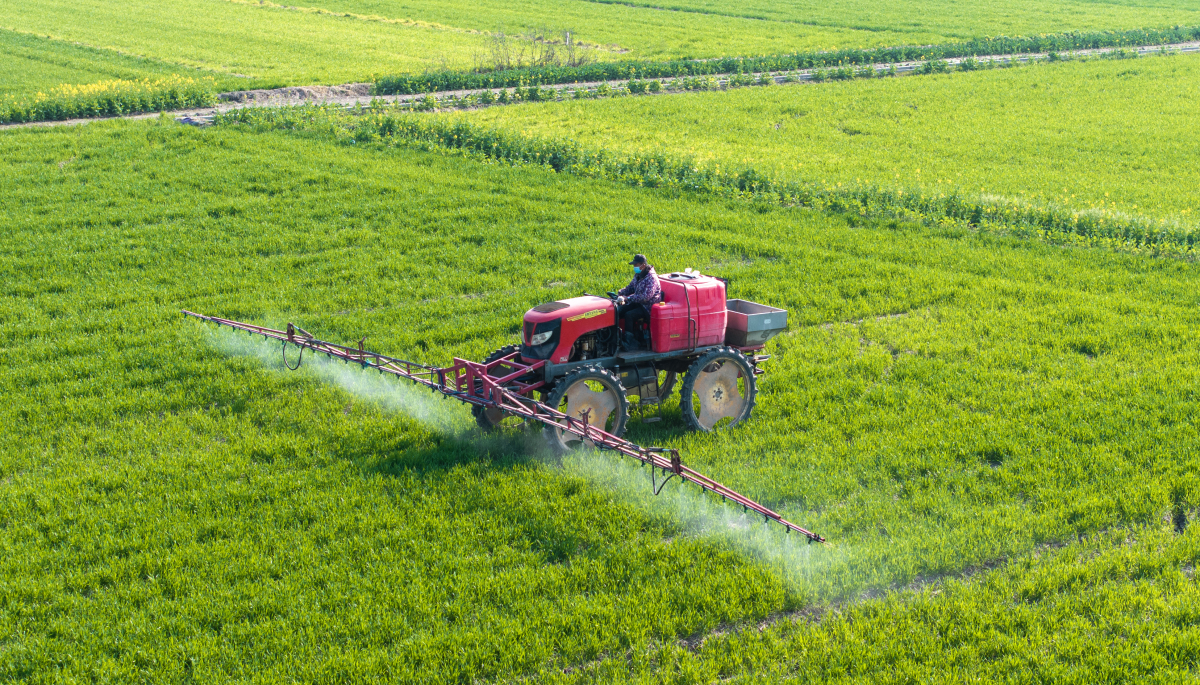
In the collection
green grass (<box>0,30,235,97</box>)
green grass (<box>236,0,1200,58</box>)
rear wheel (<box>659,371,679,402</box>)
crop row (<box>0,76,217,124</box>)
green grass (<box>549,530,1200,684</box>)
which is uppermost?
green grass (<box>236,0,1200,58</box>)

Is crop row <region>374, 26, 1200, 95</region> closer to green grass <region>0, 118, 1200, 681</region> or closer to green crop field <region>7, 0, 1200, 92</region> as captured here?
green crop field <region>7, 0, 1200, 92</region>

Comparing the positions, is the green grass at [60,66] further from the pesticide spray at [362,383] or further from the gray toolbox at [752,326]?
the gray toolbox at [752,326]

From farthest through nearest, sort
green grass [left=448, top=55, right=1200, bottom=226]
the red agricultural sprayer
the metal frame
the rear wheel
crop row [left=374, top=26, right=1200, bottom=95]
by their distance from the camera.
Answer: crop row [left=374, top=26, right=1200, bottom=95]
green grass [left=448, top=55, right=1200, bottom=226]
the rear wheel
the red agricultural sprayer
the metal frame

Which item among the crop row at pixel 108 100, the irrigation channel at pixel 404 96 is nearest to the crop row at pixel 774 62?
the irrigation channel at pixel 404 96

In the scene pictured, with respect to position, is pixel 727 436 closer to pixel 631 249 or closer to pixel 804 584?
pixel 804 584

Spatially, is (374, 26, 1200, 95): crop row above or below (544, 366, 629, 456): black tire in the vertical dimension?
above

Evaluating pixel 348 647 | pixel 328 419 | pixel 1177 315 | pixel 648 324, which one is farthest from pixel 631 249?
pixel 348 647

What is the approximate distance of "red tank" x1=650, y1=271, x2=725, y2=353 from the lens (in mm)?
11023

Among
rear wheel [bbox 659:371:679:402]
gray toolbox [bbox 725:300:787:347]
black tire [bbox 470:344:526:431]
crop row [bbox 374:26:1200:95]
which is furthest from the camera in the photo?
crop row [bbox 374:26:1200:95]

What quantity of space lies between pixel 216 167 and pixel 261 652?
59.4 feet

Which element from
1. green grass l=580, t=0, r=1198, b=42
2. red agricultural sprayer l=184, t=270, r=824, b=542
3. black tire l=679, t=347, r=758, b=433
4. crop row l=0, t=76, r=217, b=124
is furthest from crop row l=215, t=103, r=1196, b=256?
green grass l=580, t=0, r=1198, b=42

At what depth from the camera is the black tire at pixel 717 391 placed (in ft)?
36.0

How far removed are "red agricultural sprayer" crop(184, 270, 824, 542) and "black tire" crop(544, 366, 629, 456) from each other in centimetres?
1

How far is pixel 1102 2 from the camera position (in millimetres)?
72438
